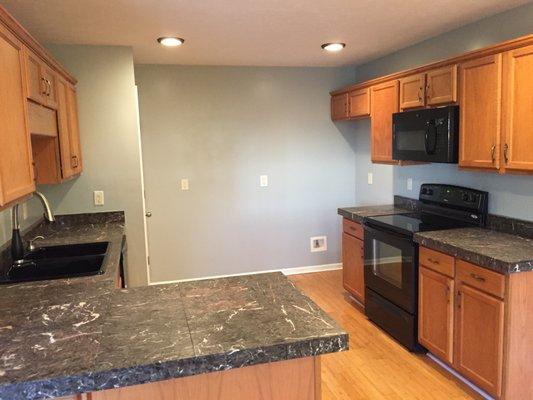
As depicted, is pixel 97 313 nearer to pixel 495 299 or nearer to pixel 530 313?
pixel 495 299

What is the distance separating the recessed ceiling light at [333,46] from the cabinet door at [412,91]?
61cm

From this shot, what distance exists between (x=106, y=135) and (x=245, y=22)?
4.79ft

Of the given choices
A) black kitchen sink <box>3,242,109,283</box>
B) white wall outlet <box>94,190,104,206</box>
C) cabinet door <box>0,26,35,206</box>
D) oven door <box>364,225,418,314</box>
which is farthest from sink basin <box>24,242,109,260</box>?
oven door <box>364,225,418,314</box>

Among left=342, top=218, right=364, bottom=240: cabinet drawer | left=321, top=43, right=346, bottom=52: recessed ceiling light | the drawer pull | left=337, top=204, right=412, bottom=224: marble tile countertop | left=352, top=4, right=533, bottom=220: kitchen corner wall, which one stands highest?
left=321, top=43, right=346, bottom=52: recessed ceiling light

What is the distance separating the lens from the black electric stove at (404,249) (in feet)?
9.91

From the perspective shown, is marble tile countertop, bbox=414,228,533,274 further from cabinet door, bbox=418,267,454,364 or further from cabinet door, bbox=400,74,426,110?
cabinet door, bbox=400,74,426,110

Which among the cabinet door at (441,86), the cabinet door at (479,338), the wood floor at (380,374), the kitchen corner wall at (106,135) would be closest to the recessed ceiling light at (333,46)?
the cabinet door at (441,86)

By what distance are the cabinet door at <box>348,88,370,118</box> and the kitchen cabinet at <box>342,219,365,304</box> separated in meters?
1.06

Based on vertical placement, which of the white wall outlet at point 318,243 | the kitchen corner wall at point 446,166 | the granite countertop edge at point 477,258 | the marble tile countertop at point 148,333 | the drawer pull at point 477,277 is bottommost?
the white wall outlet at point 318,243

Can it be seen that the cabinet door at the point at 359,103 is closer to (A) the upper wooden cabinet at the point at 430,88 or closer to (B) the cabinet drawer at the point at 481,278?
(A) the upper wooden cabinet at the point at 430,88

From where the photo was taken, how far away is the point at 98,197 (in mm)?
3527

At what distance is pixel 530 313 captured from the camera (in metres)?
2.26

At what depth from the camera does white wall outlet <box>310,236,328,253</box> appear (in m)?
4.99

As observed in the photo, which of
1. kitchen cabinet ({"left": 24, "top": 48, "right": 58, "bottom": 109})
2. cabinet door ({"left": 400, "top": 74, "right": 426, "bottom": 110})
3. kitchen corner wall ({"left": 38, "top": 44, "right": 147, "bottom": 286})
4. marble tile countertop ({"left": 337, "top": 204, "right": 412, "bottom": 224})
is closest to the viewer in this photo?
kitchen cabinet ({"left": 24, "top": 48, "right": 58, "bottom": 109})
